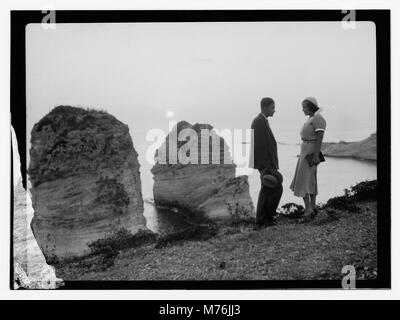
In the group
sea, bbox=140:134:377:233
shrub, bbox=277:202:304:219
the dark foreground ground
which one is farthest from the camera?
shrub, bbox=277:202:304:219

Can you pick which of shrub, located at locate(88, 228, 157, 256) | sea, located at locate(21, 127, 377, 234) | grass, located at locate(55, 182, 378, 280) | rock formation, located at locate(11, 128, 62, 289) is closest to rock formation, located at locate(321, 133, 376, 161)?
sea, located at locate(21, 127, 377, 234)

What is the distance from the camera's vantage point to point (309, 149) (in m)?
5.95

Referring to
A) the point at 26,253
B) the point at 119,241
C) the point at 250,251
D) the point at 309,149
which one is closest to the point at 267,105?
the point at 309,149

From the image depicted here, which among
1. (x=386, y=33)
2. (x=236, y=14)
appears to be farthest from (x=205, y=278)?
(x=386, y=33)

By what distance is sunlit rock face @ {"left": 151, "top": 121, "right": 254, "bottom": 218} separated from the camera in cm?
594

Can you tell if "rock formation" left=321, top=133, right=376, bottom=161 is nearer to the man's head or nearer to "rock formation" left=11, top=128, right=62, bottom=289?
the man's head

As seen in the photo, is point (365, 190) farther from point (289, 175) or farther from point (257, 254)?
point (257, 254)

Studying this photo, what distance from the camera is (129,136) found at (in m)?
5.94

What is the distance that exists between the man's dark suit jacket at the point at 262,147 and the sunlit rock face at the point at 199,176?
0.71 ft

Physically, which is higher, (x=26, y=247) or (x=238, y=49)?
(x=238, y=49)

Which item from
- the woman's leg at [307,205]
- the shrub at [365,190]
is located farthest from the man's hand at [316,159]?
the shrub at [365,190]

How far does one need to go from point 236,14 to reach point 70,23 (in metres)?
1.71

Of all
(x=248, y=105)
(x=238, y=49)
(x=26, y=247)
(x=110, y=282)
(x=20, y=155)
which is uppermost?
(x=238, y=49)

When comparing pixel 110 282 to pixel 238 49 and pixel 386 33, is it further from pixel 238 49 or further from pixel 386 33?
pixel 386 33
